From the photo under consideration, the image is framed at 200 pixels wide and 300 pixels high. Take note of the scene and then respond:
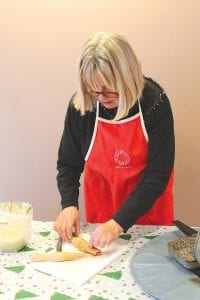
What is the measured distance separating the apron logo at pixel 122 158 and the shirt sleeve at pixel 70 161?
16 cm

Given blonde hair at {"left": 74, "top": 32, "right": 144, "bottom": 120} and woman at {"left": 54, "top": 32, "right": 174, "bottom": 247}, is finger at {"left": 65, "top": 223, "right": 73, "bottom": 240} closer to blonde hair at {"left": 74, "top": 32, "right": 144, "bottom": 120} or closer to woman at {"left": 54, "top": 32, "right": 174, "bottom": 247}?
woman at {"left": 54, "top": 32, "right": 174, "bottom": 247}

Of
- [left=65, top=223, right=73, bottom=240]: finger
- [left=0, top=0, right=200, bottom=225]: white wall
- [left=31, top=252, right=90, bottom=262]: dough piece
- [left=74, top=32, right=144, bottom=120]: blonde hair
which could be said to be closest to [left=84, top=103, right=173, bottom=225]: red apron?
[left=74, top=32, right=144, bottom=120]: blonde hair

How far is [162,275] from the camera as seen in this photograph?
93 cm

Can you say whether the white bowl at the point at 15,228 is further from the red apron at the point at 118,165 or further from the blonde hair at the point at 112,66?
the blonde hair at the point at 112,66

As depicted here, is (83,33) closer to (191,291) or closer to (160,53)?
(160,53)

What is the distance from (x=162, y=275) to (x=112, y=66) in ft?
1.89

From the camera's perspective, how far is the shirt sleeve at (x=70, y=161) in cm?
135

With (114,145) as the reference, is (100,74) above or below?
above

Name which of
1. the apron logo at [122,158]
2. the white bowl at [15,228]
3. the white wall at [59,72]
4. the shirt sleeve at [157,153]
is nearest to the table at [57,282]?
the white bowl at [15,228]

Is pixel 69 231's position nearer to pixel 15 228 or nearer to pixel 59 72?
pixel 15 228

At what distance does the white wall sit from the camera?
1783 millimetres

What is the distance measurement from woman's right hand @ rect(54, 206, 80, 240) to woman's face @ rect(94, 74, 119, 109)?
1.19 ft

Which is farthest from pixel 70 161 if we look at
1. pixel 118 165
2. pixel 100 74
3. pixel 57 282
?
pixel 57 282

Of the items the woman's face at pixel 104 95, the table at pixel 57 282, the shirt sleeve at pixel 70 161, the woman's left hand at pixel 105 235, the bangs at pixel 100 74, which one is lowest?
the table at pixel 57 282
